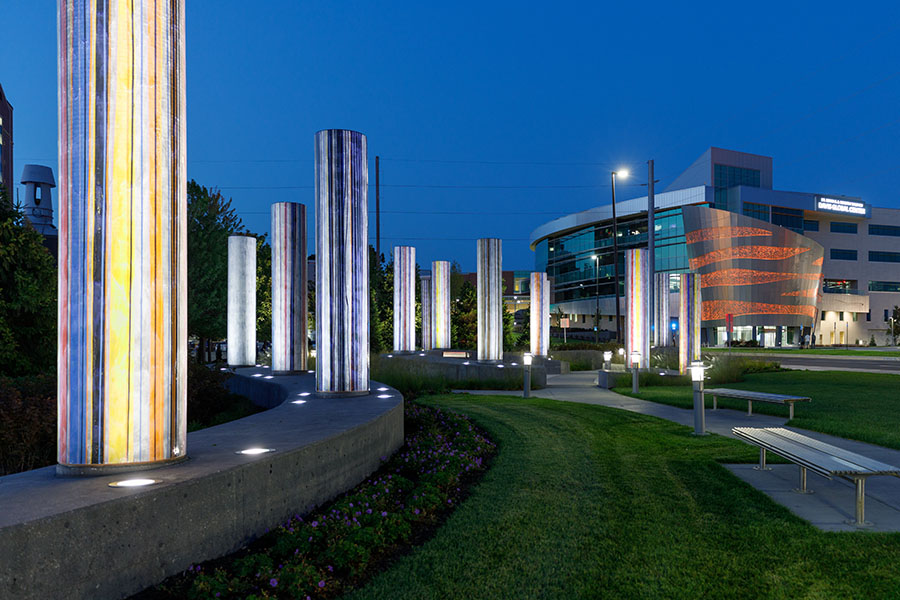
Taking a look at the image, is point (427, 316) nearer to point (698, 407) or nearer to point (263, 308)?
point (263, 308)

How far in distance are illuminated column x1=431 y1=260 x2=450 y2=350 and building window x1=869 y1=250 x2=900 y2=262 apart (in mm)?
76199

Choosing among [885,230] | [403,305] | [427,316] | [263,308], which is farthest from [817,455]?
[885,230]

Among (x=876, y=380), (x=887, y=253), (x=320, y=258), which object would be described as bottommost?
(x=876, y=380)

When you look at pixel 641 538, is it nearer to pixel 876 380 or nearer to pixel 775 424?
pixel 775 424

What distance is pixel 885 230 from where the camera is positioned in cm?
8244

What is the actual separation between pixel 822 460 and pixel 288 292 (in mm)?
11692

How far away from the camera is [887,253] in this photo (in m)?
82.0

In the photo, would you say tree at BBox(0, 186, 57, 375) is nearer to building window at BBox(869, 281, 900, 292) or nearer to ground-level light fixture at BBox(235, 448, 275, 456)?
ground-level light fixture at BBox(235, 448, 275, 456)

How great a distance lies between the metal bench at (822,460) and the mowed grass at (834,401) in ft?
10.1

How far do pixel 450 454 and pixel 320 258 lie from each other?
439cm

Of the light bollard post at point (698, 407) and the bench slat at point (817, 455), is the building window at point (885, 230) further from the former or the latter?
the bench slat at point (817, 455)

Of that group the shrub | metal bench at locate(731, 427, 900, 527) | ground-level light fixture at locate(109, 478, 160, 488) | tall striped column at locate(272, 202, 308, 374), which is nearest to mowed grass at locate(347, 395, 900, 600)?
metal bench at locate(731, 427, 900, 527)

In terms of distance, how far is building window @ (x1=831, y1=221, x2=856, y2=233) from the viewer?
79.7 metres

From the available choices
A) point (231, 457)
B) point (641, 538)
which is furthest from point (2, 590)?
point (641, 538)
